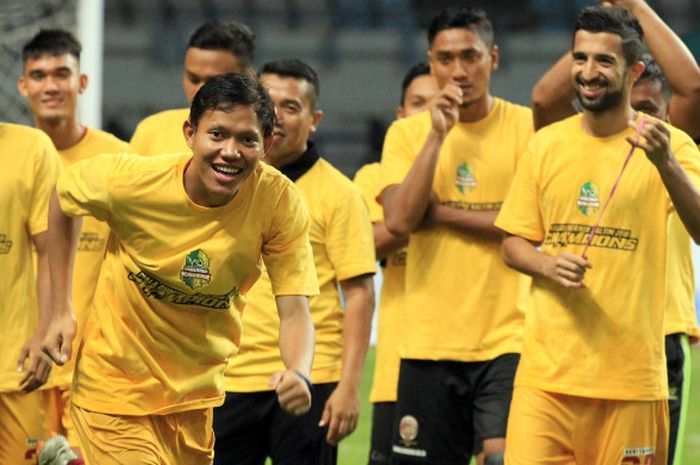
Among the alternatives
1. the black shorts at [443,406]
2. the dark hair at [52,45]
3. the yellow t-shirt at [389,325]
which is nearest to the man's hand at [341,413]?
the black shorts at [443,406]

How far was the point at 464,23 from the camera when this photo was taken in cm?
713

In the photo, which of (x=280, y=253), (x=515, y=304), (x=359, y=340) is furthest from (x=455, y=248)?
(x=280, y=253)

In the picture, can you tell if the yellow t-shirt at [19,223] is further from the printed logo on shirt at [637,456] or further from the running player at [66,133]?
the printed logo on shirt at [637,456]

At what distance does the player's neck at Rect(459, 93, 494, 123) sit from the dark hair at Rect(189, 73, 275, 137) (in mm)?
2103

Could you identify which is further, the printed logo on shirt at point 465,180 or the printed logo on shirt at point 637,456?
the printed logo on shirt at point 465,180

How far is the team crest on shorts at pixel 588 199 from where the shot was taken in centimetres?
579

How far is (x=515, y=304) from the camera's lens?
269 inches

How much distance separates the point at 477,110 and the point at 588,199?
135 cm

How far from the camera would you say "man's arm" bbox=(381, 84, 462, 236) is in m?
6.73

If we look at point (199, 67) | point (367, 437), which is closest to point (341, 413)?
point (199, 67)

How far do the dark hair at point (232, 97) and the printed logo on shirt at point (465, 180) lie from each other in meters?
2.02

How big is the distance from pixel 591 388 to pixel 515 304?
116 centimetres

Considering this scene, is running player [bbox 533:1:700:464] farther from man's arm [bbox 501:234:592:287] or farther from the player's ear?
the player's ear

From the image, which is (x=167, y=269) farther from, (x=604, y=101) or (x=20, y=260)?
(x=604, y=101)
